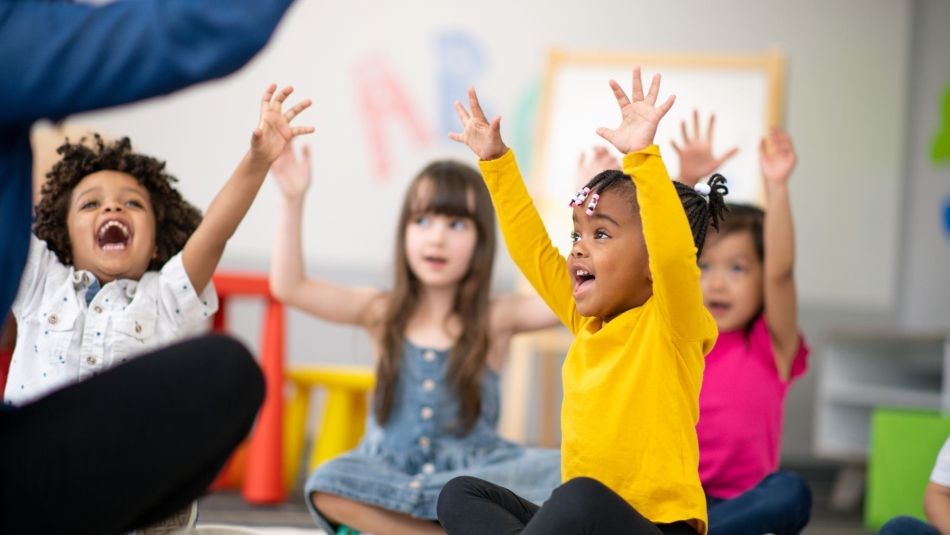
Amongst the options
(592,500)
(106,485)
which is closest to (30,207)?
(106,485)

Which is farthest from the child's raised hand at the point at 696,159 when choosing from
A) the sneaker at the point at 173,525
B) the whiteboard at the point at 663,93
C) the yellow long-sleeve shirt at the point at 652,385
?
the whiteboard at the point at 663,93

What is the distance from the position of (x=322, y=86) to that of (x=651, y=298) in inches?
95.6

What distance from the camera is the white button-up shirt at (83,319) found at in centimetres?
138

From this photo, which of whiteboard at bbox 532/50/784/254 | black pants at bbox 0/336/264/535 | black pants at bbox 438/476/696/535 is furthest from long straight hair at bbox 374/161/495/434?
whiteboard at bbox 532/50/784/254

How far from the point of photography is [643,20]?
361cm

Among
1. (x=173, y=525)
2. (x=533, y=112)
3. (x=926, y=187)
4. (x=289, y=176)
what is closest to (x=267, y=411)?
(x=289, y=176)

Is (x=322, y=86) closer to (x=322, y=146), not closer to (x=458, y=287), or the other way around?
(x=322, y=146)

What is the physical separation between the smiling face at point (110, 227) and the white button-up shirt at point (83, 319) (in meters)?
0.02

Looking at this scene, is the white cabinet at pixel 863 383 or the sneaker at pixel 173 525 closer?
the sneaker at pixel 173 525

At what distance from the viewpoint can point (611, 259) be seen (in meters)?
1.26

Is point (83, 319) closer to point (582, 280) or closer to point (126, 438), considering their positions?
point (126, 438)

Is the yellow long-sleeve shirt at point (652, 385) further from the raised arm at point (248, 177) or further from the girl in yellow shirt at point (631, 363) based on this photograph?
the raised arm at point (248, 177)

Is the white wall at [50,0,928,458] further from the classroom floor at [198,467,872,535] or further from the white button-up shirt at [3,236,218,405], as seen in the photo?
the white button-up shirt at [3,236,218,405]

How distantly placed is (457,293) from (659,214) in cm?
82
